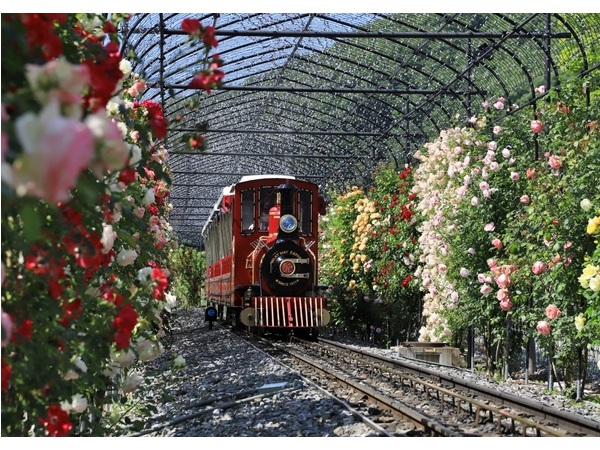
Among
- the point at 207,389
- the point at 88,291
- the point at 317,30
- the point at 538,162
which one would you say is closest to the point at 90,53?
the point at 88,291

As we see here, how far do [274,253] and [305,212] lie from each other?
4.39 feet

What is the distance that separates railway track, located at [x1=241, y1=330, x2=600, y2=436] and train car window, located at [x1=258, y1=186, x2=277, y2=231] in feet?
14.9

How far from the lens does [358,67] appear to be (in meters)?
18.4

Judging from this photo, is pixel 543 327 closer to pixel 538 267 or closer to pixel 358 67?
pixel 538 267

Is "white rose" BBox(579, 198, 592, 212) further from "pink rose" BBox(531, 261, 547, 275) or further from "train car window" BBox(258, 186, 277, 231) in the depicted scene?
"train car window" BBox(258, 186, 277, 231)

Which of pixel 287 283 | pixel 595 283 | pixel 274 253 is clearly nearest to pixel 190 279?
pixel 287 283

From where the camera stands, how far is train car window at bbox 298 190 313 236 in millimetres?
17312

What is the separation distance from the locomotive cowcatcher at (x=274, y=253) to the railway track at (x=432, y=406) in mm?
3440

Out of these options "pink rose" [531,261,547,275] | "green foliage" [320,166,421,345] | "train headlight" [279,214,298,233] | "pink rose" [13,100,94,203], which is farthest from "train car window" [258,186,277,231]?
"pink rose" [13,100,94,203]

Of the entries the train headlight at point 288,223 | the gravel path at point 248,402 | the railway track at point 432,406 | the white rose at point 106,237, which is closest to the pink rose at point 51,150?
the white rose at point 106,237

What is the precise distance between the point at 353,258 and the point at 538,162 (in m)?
10.1
